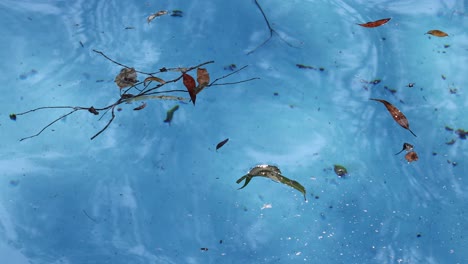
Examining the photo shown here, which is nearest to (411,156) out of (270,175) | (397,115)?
(397,115)

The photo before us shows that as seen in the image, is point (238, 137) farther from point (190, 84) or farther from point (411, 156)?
point (411, 156)

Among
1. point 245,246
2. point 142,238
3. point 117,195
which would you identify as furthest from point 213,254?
point 117,195

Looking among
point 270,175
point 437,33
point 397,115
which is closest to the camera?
point 270,175

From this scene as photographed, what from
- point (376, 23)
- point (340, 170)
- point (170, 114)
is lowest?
point (340, 170)

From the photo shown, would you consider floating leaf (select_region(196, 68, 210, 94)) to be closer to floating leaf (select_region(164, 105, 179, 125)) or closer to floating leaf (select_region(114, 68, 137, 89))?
floating leaf (select_region(164, 105, 179, 125))

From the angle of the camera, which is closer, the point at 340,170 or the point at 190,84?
the point at 340,170

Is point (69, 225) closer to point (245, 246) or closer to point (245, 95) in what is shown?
point (245, 246)

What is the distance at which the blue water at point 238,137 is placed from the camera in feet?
4.35

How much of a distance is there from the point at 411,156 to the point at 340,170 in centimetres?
23

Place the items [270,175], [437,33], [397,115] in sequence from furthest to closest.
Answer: [437,33] → [397,115] → [270,175]

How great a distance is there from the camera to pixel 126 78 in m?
1.56

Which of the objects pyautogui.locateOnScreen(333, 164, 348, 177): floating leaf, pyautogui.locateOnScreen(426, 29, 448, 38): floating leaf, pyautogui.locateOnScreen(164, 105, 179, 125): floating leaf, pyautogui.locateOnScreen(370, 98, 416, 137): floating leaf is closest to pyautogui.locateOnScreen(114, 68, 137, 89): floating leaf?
pyautogui.locateOnScreen(164, 105, 179, 125): floating leaf

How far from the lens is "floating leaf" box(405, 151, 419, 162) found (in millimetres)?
1438

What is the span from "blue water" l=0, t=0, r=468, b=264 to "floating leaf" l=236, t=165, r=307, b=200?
17 millimetres
